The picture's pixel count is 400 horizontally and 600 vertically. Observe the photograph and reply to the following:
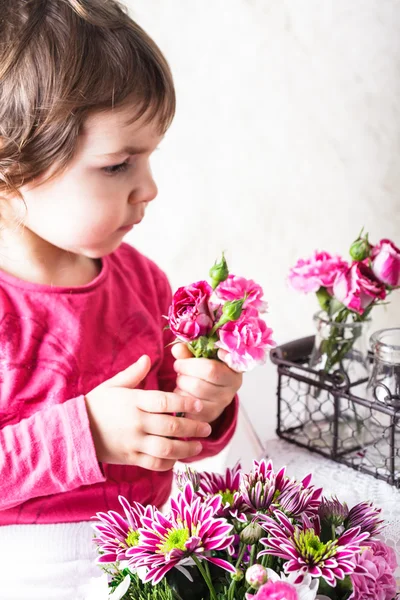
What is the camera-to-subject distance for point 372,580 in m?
0.56

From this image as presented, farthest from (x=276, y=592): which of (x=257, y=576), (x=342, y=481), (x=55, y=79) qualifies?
(x=55, y=79)

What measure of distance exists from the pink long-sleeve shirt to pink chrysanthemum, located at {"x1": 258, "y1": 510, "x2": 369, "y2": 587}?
1.03 feet

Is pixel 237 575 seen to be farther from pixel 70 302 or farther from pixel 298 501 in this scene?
pixel 70 302

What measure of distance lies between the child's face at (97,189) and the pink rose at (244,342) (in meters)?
0.25

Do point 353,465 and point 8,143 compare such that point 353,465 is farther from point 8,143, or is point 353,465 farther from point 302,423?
point 8,143

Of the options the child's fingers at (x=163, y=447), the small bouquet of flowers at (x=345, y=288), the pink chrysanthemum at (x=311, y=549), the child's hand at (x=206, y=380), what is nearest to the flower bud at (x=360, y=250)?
the small bouquet of flowers at (x=345, y=288)

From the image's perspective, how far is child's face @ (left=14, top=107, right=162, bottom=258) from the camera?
84cm

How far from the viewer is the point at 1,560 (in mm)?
873

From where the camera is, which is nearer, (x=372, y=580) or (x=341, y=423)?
(x=372, y=580)

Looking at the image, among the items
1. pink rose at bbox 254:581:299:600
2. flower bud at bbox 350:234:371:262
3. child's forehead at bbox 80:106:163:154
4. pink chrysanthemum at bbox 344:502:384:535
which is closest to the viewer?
pink rose at bbox 254:581:299:600

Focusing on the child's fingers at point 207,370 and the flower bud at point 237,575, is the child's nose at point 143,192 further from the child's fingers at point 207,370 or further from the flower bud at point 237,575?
the flower bud at point 237,575

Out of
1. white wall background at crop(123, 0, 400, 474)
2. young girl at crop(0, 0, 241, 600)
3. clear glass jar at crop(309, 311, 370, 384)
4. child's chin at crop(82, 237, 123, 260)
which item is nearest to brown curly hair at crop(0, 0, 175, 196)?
young girl at crop(0, 0, 241, 600)

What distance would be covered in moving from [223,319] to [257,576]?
0.26 meters

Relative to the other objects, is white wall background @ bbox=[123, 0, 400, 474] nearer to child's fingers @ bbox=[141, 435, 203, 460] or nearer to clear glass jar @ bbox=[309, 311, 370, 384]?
clear glass jar @ bbox=[309, 311, 370, 384]
